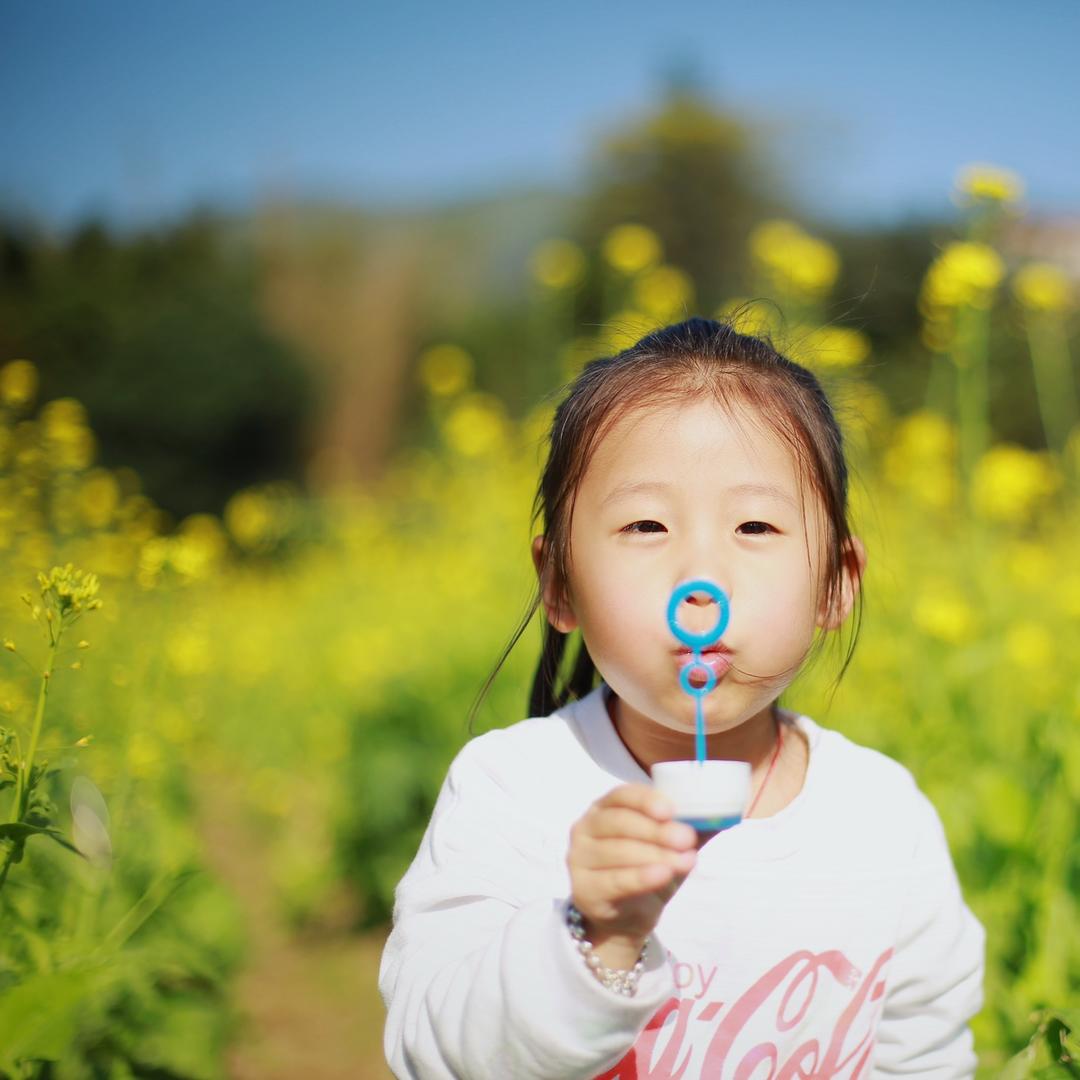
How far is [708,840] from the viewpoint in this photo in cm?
116

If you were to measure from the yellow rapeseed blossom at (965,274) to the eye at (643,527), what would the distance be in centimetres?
151

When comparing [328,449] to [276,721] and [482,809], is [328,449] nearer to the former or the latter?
[276,721]

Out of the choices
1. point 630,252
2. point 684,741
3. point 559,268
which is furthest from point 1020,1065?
point 559,268

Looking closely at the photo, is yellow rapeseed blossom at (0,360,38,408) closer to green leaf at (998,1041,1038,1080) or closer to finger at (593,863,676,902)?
finger at (593,863,676,902)

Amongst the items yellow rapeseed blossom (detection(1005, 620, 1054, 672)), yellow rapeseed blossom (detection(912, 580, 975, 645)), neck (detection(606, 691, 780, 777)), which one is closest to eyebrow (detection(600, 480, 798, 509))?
neck (detection(606, 691, 780, 777))

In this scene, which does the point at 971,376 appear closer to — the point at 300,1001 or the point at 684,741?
the point at 684,741

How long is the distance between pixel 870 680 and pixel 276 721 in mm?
3048

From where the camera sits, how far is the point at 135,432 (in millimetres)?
10984

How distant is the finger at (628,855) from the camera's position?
0.90 metres

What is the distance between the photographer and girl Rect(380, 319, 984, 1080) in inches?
43.2

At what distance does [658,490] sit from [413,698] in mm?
2287

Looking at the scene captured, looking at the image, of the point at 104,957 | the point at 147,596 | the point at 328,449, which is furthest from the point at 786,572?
the point at 328,449

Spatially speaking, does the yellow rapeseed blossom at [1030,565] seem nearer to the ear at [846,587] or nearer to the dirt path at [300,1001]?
the dirt path at [300,1001]

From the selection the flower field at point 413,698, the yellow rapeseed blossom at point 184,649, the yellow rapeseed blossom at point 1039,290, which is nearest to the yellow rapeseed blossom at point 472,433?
the flower field at point 413,698
